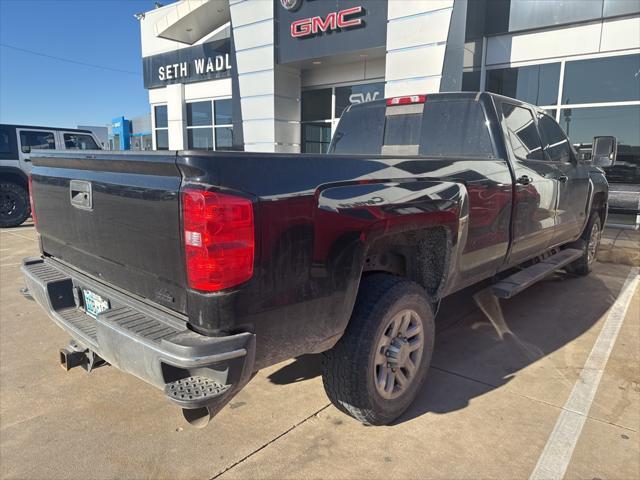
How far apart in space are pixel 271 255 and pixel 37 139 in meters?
12.1

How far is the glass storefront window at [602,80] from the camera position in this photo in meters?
9.54

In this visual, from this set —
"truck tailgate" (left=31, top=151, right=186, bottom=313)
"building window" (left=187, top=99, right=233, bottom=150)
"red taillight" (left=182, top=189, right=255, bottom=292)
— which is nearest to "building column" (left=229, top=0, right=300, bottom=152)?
"building window" (left=187, top=99, right=233, bottom=150)

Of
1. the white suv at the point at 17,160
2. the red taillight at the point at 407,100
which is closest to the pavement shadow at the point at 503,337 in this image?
the red taillight at the point at 407,100

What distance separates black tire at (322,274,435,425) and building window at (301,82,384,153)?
11152 millimetres

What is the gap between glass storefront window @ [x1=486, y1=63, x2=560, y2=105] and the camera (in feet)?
34.3

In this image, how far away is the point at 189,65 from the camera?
18062 mm

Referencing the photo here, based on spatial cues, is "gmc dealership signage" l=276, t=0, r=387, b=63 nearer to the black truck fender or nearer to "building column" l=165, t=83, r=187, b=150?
"building column" l=165, t=83, r=187, b=150

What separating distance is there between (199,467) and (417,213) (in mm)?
1813

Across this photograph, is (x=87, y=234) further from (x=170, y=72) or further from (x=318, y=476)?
(x=170, y=72)

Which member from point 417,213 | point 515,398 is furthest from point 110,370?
point 515,398

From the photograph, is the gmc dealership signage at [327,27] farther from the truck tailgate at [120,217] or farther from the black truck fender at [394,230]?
the truck tailgate at [120,217]

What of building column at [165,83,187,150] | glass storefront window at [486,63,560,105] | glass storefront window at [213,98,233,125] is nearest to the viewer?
glass storefront window at [486,63,560,105]

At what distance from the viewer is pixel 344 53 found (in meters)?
11.8

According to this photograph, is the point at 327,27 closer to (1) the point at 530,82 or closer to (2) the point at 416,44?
(2) the point at 416,44
